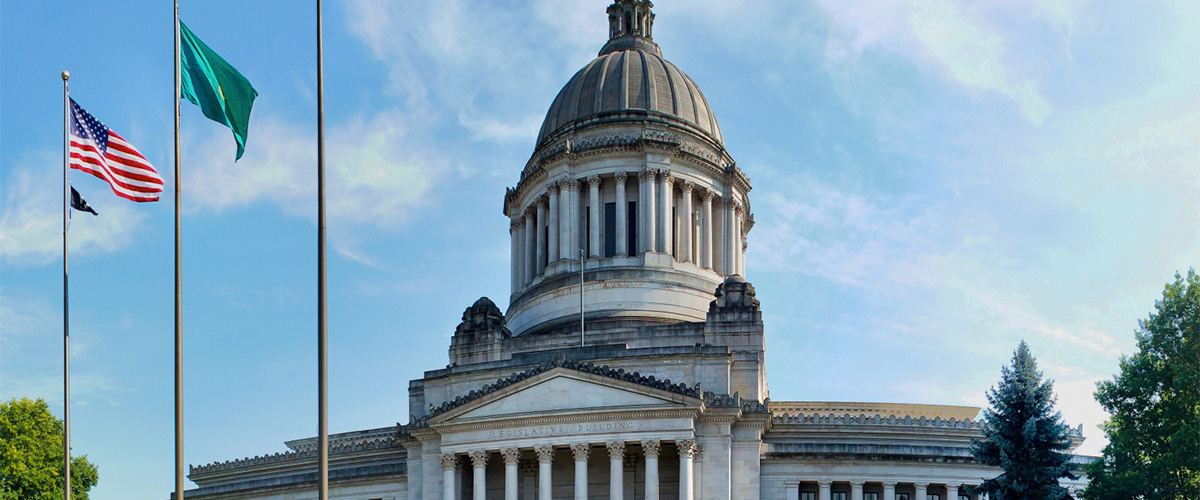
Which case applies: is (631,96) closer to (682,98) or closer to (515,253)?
(682,98)

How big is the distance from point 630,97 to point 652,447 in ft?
80.2

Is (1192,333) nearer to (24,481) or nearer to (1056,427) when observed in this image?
(1056,427)

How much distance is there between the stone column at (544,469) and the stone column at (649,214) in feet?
51.6

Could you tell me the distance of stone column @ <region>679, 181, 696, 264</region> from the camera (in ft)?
207

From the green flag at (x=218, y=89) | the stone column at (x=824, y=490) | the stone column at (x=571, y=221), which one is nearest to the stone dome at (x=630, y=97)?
the stone column at (x=571, y=221)

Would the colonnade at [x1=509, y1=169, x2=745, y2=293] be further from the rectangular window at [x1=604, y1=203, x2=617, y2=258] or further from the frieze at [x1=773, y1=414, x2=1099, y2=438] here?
the frieze at [x1=773, y1=414, x2=1099, y2=438]

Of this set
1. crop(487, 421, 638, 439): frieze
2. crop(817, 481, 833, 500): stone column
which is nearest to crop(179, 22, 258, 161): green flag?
crop(487, 421, 638, 439): frieze

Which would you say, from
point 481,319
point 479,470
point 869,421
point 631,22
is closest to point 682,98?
point 631,22

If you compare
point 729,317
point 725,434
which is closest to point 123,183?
point 725,434

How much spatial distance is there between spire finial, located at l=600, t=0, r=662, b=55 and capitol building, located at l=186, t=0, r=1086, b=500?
1.80 ft

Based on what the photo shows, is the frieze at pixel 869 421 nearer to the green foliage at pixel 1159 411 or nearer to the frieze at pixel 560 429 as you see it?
the frieze at pixel 560 429

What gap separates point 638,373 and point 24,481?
3269 centimetres

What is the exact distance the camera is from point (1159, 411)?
38.2 metres

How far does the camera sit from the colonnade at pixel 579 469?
4719 cm
